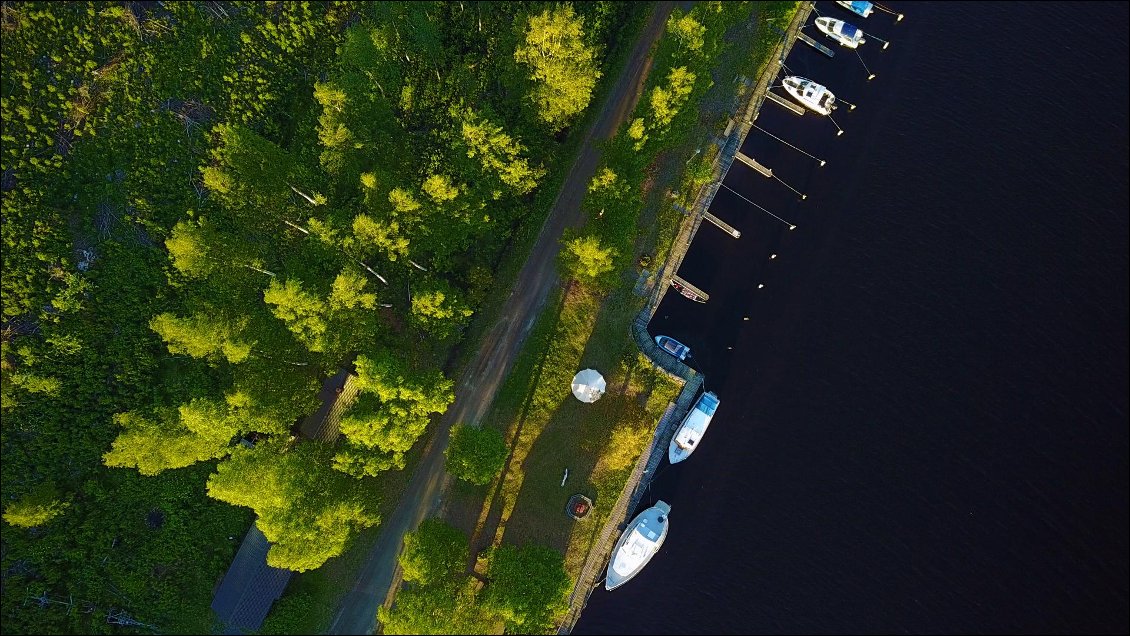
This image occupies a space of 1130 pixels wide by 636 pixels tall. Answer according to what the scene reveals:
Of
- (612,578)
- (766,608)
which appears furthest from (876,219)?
(612,578)

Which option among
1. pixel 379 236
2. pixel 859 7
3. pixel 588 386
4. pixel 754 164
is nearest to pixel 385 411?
pixel 379 236

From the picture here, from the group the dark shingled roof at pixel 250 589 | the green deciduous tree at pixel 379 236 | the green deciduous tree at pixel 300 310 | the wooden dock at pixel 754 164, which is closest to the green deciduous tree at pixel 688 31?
the wooden dock at pixel 754 164

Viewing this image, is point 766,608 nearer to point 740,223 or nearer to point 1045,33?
point 740,223

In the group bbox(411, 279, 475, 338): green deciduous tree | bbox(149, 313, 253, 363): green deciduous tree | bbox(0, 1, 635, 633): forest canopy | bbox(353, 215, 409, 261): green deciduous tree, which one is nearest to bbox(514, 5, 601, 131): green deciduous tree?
bbox(0, 1, 635, 633): forest canopy

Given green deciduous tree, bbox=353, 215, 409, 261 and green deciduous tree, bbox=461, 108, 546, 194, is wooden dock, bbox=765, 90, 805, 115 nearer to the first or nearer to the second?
green deciduous tree, bbox=461, 108, 546, 194

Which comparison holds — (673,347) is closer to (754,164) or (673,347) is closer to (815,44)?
(754,164)

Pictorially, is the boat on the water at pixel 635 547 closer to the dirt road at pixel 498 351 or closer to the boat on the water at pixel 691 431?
the boat on the water at pixel 691 431
